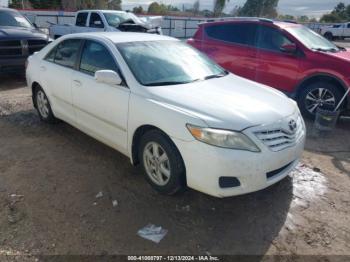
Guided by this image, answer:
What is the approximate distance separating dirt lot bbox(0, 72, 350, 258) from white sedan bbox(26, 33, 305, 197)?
1.03 ft

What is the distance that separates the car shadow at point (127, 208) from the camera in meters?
2.73

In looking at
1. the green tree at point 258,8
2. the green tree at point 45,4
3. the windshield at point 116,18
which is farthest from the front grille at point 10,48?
the green tree at point 258,8

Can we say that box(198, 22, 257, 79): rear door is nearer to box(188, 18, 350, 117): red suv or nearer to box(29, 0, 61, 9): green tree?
box(188, 18, 350, 117): red suv

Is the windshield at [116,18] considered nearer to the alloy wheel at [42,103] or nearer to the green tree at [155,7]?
the alloy wheel at [42,103]

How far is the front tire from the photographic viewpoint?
3.03m

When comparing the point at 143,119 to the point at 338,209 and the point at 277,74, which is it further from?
the point at 277,74

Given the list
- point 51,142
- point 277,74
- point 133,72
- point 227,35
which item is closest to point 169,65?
point 133,72

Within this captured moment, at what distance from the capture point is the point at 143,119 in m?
3.23

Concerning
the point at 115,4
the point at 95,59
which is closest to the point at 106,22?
the point at 95,59

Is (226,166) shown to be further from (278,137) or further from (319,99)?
(319,99)

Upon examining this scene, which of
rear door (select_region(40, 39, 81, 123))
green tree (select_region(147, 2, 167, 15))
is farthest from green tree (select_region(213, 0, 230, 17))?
rear door (select_region(40, 39, 81, 123))

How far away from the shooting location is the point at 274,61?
6.34 metres

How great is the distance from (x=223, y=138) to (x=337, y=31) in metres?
31.9

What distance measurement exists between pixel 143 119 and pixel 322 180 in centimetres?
226
